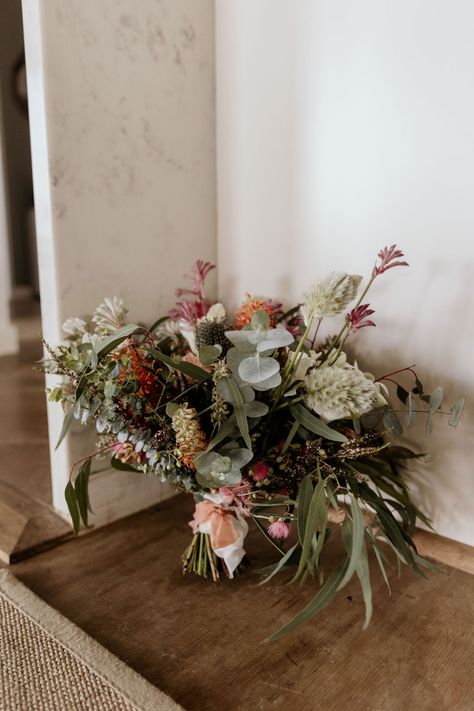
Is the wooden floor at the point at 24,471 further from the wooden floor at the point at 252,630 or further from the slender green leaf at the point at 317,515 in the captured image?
the slender green leaf at the point at 317,515

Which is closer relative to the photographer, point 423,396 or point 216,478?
point 216,478

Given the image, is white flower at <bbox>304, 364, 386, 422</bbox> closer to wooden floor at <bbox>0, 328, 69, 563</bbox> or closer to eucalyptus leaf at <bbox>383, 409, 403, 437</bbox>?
eucalyptus leaf at <bbox>383, 409, 403, 437</bbox>

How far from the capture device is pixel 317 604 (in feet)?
2.28

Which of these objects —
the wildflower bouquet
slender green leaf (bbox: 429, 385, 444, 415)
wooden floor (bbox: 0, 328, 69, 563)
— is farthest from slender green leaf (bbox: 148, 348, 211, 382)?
wooden floor (bbox: 0, 328, 69, 563)

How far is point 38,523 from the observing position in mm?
1090

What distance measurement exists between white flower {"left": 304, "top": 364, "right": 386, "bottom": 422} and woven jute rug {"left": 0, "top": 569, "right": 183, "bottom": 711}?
41 centimetres

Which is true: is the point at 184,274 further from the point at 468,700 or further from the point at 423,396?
the point at 468,700

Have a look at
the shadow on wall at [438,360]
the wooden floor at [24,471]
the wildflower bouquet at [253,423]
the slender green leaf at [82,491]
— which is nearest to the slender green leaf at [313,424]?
the wildflower bouquet at [253,423]

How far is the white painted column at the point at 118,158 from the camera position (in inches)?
38.3

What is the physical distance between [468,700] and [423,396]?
0.41 metres

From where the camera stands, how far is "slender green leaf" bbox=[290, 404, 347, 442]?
0.80 meters

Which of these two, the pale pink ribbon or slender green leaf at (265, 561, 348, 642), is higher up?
slender green leaf at (265, 561, 348, 642)

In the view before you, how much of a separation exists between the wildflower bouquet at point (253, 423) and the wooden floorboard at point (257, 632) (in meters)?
0.06

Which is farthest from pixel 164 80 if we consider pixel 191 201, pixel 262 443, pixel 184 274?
pixel 262 443
